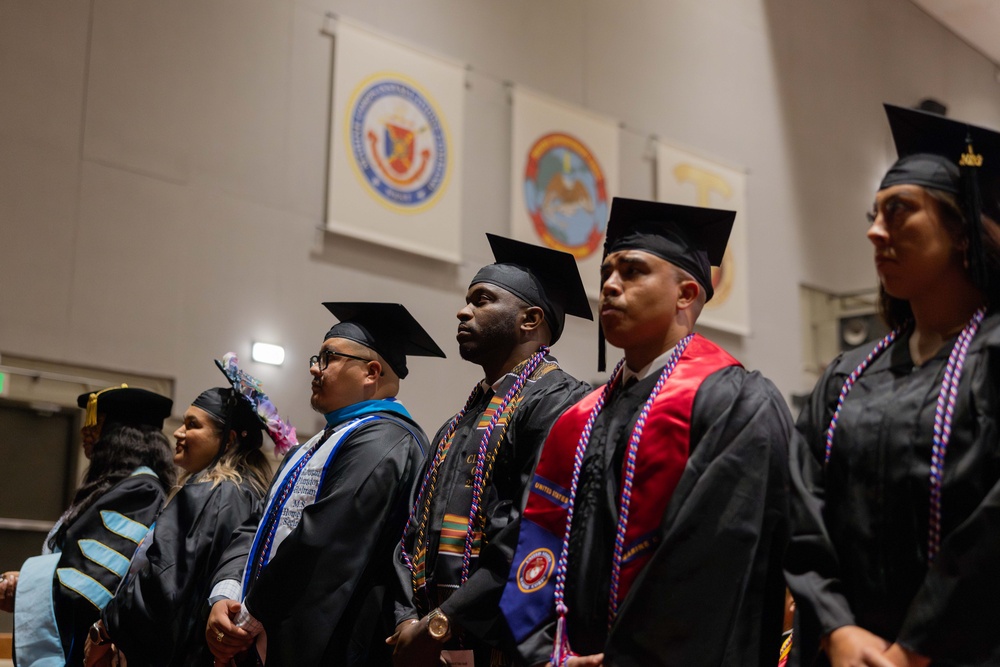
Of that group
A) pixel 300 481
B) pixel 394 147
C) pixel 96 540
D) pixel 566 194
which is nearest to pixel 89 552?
pixel 96 540

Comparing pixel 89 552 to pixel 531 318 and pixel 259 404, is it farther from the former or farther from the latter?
pixel 531 318

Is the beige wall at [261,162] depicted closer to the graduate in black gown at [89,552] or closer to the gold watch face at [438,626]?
the graduate in black gown at [89,552]

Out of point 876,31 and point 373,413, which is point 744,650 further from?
point 876,31

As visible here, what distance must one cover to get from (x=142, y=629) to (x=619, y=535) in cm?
259

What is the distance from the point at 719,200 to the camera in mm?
11375

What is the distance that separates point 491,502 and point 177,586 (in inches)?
69.4

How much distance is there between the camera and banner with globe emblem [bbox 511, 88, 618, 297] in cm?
998

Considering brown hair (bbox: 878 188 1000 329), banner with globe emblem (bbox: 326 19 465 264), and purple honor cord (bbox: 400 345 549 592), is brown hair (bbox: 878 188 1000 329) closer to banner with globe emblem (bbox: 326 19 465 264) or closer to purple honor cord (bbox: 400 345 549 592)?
purple honor cord (bbox: 400 345 549 592)

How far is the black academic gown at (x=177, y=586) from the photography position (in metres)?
4.49

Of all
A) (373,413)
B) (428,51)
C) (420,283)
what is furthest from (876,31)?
(373,413)

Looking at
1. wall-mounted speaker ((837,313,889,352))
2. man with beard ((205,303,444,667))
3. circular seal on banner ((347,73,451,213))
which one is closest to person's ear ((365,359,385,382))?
man with beard ((205,303,444,667))

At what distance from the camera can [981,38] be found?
1471 cm

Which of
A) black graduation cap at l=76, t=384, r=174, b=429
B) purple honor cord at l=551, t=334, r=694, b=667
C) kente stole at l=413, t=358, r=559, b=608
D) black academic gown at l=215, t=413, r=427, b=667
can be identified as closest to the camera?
purple honor cord at l=551, t=334, r=694, b=667

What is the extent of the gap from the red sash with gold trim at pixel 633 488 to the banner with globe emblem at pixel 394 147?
5.94 meters
